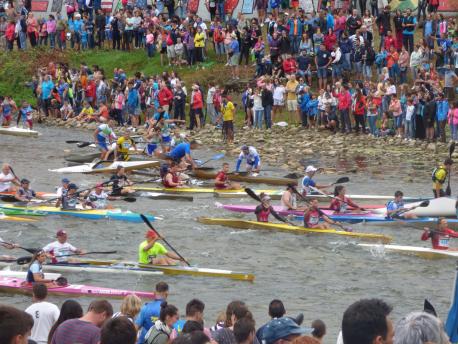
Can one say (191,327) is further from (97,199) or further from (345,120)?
(345,120)

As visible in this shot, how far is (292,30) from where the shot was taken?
3522cm

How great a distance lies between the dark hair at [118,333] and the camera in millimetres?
6766

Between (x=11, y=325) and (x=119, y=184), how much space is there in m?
19.1

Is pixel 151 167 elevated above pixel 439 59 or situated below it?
below

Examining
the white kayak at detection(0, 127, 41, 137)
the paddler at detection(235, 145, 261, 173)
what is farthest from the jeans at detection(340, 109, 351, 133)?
the white kayak at detection(0, 127, 41, 137)

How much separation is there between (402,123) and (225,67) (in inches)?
387

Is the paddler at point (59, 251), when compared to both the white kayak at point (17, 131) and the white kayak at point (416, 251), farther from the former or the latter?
the white kayak at point (17, 131)

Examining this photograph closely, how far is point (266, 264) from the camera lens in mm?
19531

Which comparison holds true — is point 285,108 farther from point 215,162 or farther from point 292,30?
point 215,162

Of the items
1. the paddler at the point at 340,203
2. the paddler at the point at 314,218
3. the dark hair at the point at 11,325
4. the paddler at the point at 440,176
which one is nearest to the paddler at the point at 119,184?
the paddler at the point at 340,203

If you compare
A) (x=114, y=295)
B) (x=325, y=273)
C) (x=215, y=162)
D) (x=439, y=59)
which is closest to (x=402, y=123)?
(x=439, y=59)

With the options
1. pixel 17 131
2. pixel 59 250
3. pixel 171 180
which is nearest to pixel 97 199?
pixel 171 180

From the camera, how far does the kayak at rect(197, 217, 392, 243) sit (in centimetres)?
2108

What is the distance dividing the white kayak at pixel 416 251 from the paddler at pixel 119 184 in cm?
672
